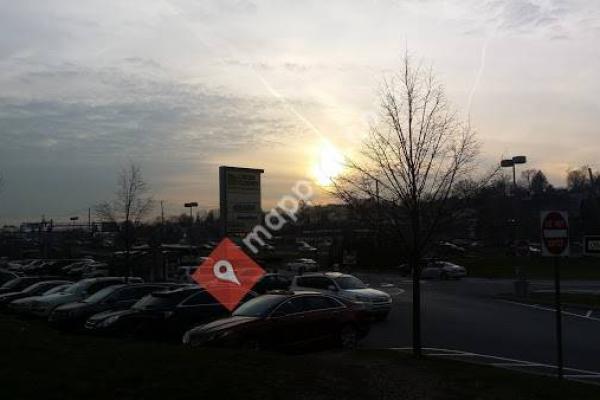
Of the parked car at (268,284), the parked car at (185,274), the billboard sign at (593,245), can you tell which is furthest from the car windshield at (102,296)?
the parked car at (185,274)

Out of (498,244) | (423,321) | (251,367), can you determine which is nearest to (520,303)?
(423,321)

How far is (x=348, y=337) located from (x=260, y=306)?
2217 millimetres

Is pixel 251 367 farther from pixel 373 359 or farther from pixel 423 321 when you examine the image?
pixel 423 321

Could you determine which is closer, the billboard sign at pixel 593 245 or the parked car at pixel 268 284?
the billboard sign at pixel 593 245

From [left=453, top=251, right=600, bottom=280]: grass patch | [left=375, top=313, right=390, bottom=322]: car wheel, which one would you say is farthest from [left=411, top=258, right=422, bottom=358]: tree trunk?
[left=453, top=251, right=600, bottom=280]: grass patch

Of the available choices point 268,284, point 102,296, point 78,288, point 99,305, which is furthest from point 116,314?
point 268,284

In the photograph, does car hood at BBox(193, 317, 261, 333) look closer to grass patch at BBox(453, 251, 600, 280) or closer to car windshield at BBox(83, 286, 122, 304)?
car windshield at BBox(83, 286, 122, 304)

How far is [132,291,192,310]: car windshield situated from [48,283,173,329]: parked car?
2811mm

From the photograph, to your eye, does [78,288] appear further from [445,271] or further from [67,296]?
[445,271]

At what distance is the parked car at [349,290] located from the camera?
2192cm

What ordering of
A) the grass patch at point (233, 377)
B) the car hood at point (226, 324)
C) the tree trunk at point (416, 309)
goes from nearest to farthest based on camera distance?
the grass patch at point (233, 377) → the tree trunk at point (416, 309) → the car hood at point (226, 324)

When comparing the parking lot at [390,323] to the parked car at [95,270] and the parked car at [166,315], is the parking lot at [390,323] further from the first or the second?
the parked car at [95,270]

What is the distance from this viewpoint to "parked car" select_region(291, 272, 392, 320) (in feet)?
71.9

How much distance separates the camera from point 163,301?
1744 cm
